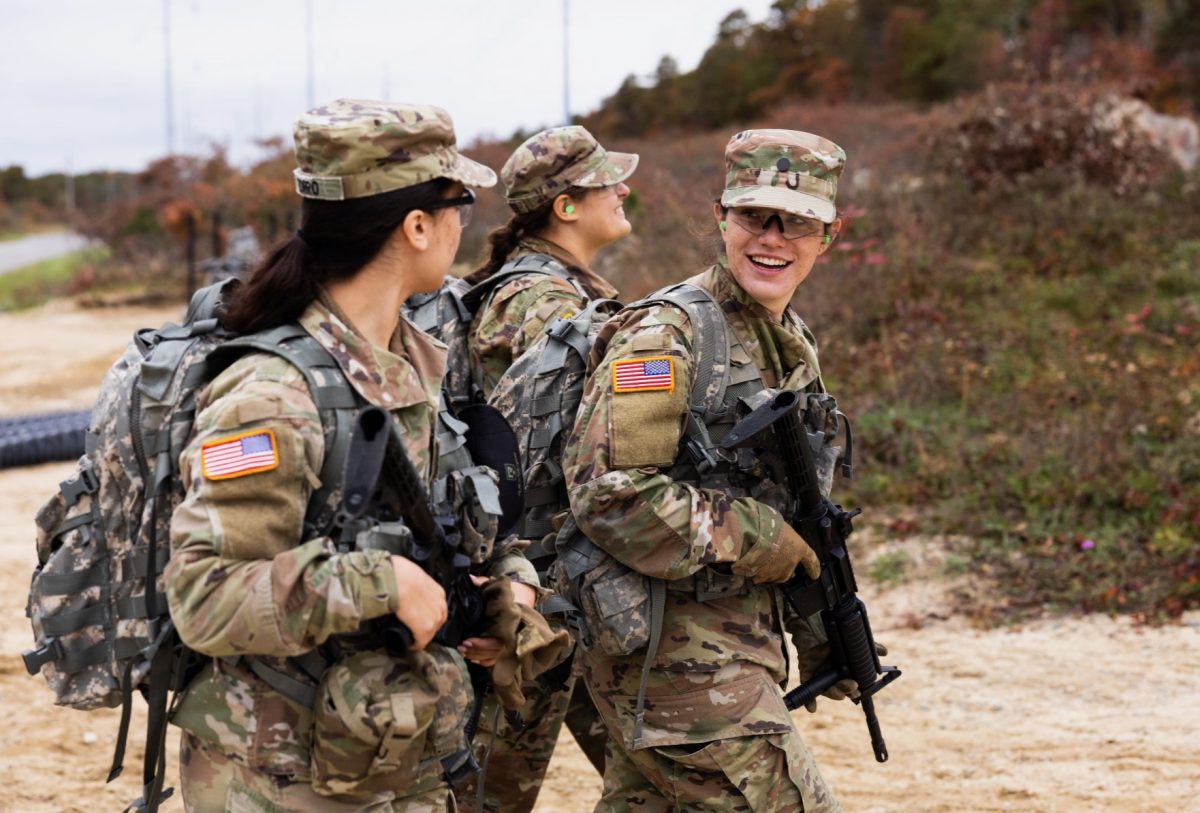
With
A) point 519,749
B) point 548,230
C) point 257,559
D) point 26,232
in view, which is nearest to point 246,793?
point 257,559

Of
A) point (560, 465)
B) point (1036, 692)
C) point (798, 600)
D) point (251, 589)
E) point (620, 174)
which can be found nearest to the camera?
point (251, 589)

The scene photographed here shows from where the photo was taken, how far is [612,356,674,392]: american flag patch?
9.52 ft

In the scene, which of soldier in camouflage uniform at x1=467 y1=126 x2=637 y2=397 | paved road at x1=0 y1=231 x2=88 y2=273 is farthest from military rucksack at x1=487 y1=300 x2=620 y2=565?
paved road at x1=0 y1=231 x2=88 y2=273

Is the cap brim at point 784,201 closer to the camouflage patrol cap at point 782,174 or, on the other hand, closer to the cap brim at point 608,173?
the camouflage patrol cap at point 782,174

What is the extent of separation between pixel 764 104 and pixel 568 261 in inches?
1079

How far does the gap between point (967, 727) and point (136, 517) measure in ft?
13.5

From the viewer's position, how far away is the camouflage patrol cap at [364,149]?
2238mm

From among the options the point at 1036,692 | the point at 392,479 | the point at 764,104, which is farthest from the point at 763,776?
the point at 764,104

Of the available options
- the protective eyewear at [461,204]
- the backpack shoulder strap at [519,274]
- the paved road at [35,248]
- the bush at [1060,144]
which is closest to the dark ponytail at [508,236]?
the backpack shoulder strap at [519,274]

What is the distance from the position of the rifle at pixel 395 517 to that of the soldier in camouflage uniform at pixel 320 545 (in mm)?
48

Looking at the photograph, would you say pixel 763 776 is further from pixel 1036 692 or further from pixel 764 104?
pixel 764 104

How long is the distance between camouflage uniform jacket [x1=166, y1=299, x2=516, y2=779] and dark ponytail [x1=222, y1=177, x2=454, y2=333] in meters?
0.10

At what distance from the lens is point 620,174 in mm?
4320

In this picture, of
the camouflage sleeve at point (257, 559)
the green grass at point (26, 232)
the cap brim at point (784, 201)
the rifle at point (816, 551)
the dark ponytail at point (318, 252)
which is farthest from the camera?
the green grass at point (26, 232)
